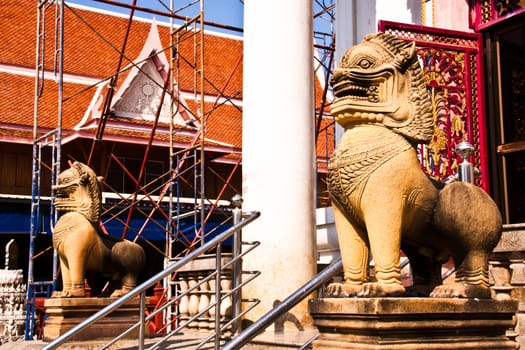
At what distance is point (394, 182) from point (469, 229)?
42cm

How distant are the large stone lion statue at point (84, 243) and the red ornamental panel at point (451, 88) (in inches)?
113

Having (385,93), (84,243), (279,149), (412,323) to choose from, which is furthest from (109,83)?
(412,323)

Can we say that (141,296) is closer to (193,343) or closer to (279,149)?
(193,343)

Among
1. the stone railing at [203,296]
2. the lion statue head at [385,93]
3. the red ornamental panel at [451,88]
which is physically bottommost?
the stone railing at [203,296]

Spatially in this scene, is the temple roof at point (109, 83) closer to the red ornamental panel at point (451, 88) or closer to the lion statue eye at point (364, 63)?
the red ornamental panel at point (451, 88)

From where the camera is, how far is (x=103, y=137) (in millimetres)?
15531

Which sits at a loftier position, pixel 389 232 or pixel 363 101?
pixel 363 101

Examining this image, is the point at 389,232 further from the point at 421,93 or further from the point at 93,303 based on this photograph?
the point at 93,303

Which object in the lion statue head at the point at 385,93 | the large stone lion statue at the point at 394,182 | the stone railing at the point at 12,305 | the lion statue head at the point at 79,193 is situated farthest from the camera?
the stone railing at the point at 12,305

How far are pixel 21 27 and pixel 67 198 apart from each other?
1422 centimetres

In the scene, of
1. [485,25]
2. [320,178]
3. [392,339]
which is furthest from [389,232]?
[320,178]

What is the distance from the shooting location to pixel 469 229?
11.0 feet

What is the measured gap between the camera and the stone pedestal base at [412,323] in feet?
9.97

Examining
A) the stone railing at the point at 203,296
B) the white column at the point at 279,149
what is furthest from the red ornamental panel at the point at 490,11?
the stone railing at the point at 203,296
